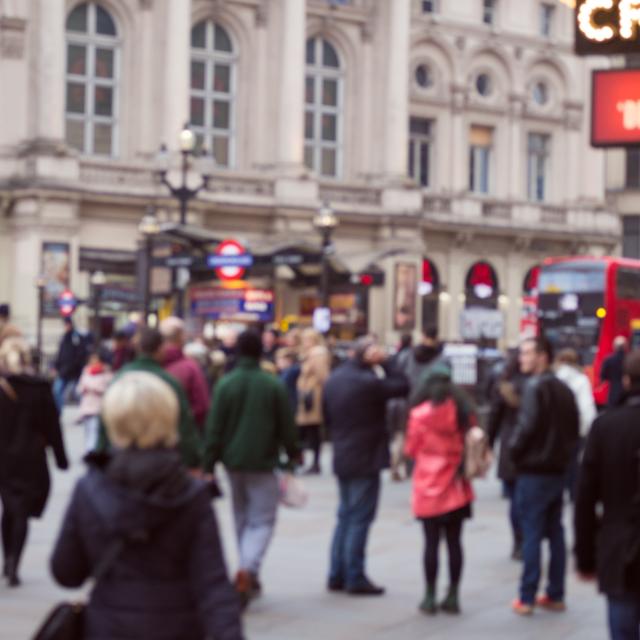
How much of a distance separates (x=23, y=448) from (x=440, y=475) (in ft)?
9.67

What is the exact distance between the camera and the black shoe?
41.4 ft

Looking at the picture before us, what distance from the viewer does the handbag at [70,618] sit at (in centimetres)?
546

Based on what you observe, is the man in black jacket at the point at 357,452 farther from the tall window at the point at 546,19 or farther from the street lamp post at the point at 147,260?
the tall window at the point at 546,19

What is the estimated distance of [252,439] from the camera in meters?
11.9

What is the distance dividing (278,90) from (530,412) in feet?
149

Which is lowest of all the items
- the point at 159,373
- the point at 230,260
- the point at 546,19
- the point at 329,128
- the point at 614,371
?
the point at 614,371

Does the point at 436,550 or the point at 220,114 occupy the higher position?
the point at 220,114

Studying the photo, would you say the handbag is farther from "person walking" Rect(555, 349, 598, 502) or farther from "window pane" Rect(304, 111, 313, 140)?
"window pane" Rect(304, 111, 313, 140)

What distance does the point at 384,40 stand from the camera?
58844mm

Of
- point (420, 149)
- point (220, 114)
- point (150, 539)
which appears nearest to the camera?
point (150, 539)

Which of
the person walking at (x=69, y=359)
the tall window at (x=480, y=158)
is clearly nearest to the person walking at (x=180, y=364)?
the person walking at (x=69, y=359)

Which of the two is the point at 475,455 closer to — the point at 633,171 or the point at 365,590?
the point at 365,590

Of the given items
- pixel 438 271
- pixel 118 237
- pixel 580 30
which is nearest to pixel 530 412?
pixel 580 30

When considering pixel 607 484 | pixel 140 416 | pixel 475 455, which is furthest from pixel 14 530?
pixel 140 416
